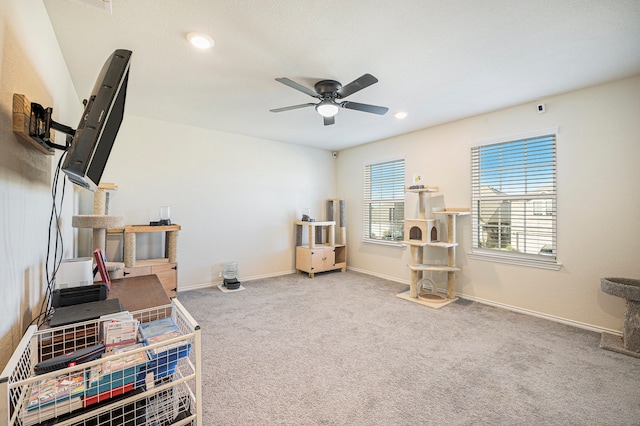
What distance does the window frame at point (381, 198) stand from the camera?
482 centimetres

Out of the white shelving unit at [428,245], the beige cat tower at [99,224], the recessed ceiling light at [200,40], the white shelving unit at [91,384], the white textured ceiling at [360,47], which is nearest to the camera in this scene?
the white shelving unit at [91,384]

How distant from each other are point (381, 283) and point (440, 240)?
47.2 inches

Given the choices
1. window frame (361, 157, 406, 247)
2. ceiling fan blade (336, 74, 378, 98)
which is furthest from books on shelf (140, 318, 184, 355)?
window frame (361, 157, 406, 247)

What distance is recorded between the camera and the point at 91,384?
859 millimetres

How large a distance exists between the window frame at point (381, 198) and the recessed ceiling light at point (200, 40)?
347 cm

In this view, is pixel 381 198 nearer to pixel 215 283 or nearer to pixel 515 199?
pixel 515 199

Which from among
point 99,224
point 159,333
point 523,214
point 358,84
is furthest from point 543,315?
point 99,224

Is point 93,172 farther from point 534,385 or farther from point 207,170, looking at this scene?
point 207,170

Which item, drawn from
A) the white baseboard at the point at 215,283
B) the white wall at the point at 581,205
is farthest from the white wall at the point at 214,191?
the white wall at the point at 581,205

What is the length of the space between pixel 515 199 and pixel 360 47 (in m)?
2.68

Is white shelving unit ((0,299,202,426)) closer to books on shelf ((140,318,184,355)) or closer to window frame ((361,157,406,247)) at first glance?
books on shelf ((140,318,184,355))

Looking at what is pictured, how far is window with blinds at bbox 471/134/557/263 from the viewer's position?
3215 mm

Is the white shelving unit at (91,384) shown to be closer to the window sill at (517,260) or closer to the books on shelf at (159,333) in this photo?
the books on shelf at (159,333)

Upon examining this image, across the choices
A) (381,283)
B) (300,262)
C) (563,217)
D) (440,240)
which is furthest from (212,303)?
(563,217)
